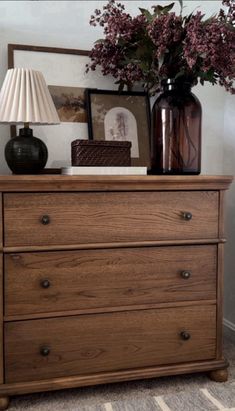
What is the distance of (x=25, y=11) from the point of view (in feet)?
5.66

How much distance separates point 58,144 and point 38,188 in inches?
18.9

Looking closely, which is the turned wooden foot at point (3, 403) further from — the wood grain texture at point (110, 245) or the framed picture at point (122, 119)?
the framed picture at point (122, 119)

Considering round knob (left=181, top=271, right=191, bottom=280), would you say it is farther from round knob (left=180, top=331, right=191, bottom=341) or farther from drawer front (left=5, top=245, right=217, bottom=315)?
round knob (left=180, top=331, right=191, bottom=341)

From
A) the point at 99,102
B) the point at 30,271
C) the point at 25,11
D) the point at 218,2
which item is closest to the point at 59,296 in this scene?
the point at 30,271

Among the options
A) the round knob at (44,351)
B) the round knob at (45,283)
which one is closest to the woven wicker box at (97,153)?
the round knob at (45,283)

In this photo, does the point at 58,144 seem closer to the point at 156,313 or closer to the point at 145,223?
the point at 145,223

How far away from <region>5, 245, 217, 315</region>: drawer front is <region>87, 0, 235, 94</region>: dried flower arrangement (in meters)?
0.65

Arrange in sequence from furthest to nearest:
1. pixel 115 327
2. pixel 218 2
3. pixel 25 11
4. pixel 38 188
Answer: pixel 218 2, pixel 25 11, pixel 115 327, pixel 38 188

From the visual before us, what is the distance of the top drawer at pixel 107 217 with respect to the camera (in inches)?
52.2

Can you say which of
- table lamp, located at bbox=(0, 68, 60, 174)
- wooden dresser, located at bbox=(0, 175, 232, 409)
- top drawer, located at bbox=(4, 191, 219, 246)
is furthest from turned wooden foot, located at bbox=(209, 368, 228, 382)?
table lamp, located at bbox=(0, 68, 60, 174)

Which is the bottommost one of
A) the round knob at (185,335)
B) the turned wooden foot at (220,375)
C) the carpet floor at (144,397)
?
the carpet floor at (144,397)

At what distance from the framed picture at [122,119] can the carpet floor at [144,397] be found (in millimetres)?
896

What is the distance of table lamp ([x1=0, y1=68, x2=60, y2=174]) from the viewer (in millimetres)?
1396

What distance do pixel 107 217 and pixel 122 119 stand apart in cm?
59
